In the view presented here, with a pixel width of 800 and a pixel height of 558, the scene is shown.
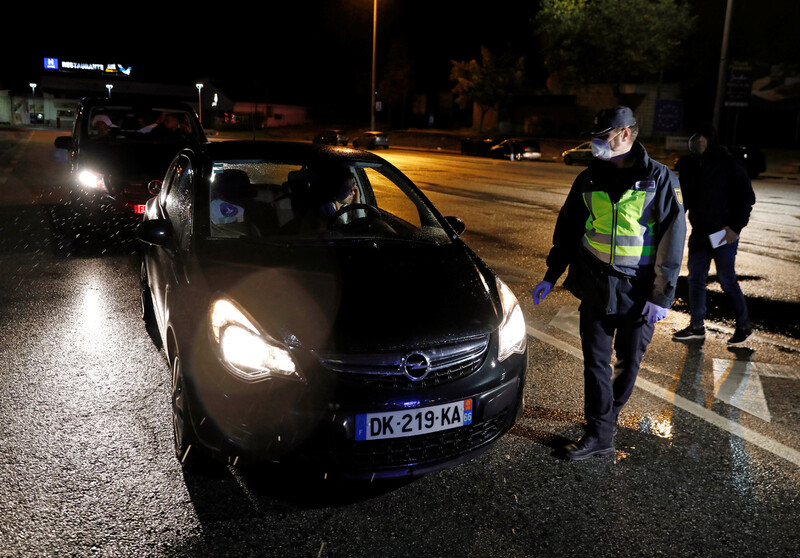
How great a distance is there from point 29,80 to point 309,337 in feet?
341

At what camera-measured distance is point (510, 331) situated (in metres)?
3.46

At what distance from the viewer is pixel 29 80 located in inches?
3642

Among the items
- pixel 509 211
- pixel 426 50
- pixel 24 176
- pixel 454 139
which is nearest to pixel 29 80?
pixel 426 50

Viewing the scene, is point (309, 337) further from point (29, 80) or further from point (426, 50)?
point (29, 80)

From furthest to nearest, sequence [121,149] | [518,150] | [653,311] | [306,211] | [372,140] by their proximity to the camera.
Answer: [372,140] → [518,150] → [121,149] → [306,211] → [653,311]

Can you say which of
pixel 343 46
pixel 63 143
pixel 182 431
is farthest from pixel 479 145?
pixel 343 46

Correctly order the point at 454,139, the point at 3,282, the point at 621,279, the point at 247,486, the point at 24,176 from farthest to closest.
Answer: the point at 454,139
the point at 24,176
the point at 3,282
the point at 621,279
the point at 247,486

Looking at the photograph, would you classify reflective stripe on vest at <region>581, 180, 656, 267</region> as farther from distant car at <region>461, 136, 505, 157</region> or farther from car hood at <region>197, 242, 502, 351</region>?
distant car at <region>461, 136, 505, 157</region>

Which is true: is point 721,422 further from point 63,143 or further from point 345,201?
point 63,143

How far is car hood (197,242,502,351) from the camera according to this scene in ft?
10.1

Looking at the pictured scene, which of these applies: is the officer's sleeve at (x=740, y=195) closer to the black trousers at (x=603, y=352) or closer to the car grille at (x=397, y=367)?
the black trousers at (x=603, y=352)

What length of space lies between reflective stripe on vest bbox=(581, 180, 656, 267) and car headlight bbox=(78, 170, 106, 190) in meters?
6.91

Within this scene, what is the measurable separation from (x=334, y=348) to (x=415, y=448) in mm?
557

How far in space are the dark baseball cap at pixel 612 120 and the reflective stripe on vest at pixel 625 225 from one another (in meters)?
0.29
